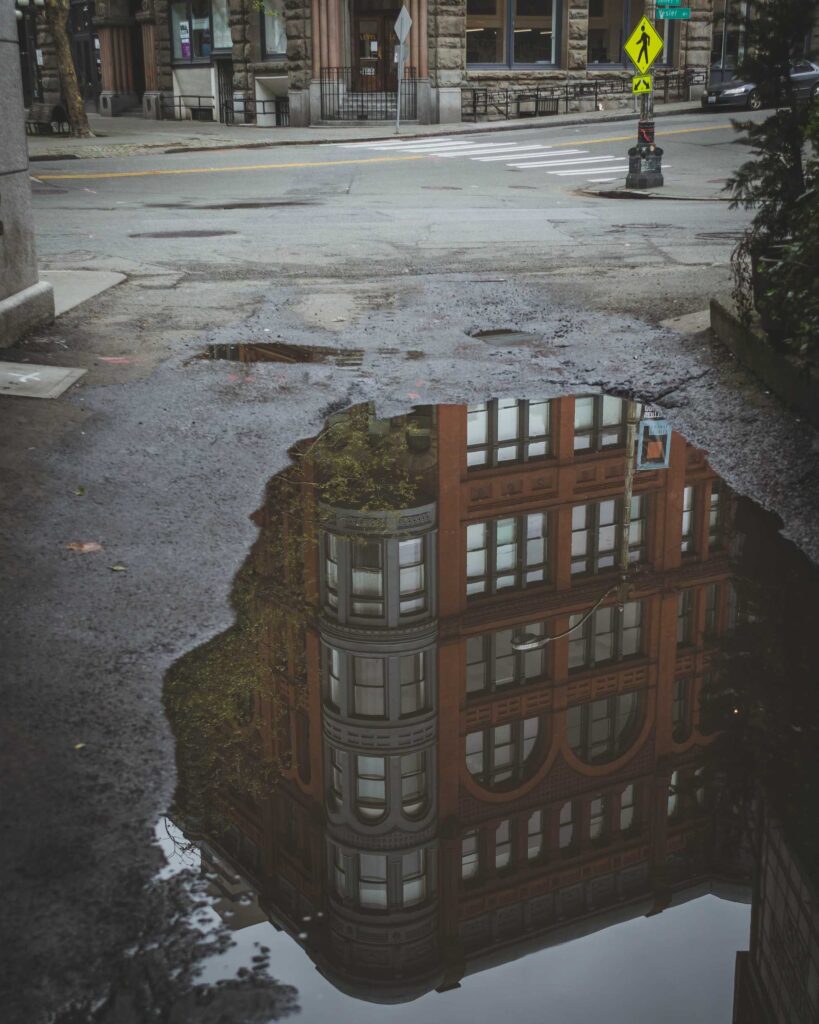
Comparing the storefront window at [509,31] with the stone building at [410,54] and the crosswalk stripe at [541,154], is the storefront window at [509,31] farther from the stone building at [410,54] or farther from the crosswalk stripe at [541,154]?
the crosswalk stripe at [541,154]

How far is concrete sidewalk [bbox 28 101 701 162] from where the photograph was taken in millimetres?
34875

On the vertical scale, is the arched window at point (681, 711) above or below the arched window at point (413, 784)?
below

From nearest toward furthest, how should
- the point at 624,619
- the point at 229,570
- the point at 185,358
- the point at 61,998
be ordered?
1. the point at 61,998
2. the point at 624,619
3. the point at 229,570
4. the point at 185,358

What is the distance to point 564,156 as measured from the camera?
105 feet

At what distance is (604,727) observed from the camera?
4148 millimetres

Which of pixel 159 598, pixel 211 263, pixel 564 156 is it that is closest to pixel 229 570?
pixel 159 598

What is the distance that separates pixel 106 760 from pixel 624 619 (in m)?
2.16

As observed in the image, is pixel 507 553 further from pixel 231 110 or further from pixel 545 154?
pixel 231 110

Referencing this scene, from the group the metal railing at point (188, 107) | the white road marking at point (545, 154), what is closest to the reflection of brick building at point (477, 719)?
the white road marking at point (545, 154)

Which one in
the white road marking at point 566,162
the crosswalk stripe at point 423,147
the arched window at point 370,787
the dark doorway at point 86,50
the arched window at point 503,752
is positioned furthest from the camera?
the dark doorway at point 86,50

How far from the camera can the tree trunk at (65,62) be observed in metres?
36.3

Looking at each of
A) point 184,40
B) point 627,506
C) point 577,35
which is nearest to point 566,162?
point 577,35

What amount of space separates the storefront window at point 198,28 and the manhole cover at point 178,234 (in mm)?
35132

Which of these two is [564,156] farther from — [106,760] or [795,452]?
[106,760]
